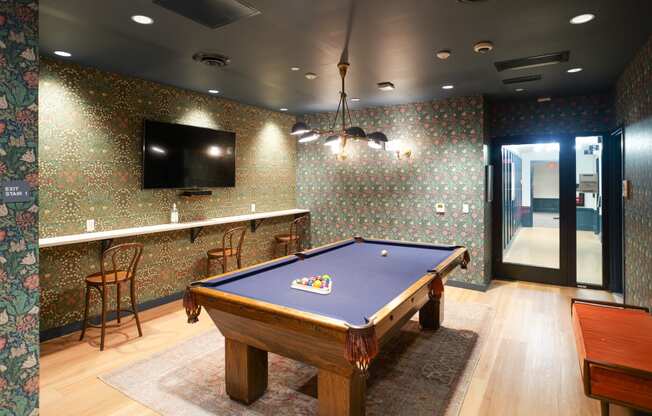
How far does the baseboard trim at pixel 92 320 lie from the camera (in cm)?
376

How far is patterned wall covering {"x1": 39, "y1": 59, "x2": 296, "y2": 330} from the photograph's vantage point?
150 inches

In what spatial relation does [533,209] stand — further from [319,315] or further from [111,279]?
[111,279]

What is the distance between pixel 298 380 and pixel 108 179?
3160mm

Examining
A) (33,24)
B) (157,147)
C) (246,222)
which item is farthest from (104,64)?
(246,222)

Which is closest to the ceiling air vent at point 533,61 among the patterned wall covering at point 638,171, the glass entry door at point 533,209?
the patterned wall covering at point 638,171

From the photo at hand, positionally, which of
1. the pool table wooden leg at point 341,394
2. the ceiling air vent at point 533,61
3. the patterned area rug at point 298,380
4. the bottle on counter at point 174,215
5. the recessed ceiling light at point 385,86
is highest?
the recessed ceiling light at point 385,86

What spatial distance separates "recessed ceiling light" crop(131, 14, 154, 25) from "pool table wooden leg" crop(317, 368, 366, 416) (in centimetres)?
286

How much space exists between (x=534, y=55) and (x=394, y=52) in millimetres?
1444

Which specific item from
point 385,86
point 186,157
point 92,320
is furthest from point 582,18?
point 92,320

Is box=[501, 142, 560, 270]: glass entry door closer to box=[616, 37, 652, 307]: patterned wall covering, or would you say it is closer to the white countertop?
box=[616, 37, 652, 307]: patterned wall covering

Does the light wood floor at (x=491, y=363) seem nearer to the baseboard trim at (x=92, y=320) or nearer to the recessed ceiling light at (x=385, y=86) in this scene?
the baseboard trim at (x=92, y=320)

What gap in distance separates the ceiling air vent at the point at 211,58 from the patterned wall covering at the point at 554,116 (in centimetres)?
421

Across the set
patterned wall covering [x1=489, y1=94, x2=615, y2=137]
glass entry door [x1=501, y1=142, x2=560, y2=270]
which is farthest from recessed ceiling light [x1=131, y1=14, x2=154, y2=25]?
glass entry door [x1=501, y1=142, x2=560, y2=270]

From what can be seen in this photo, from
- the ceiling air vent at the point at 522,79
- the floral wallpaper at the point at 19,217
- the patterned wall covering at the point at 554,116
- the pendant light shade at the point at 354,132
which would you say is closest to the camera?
the floral wallpaper at the point at 19,217
